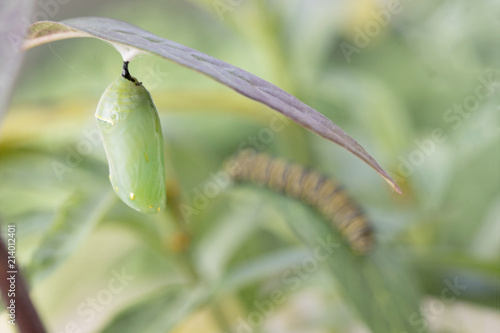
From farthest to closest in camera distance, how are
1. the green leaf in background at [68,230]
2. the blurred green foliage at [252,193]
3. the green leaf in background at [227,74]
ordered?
the blurred green foliage at [252,193]
the green leaf in background at [68,230]
the green leaf in background at [227,74]

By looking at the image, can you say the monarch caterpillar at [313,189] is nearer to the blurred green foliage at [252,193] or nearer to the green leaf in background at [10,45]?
the blurred green foliage at [252,193]

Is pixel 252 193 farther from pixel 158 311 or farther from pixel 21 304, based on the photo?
pixel 21 304

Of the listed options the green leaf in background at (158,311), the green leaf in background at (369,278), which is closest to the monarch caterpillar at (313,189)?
the green leaf in background at (369,278)

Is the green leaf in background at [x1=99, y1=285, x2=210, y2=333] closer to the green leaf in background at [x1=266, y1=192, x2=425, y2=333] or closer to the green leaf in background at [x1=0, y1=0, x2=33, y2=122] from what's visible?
the green leaf in background at [x1=266, y1=192, x2=425, y2=333]

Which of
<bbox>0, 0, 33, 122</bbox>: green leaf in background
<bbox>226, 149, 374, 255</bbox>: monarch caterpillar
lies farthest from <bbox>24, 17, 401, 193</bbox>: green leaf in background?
<bbox>226, 149, 374, 255</bbox>: monarch caterpillar

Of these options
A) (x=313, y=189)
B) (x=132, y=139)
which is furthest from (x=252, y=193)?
(x=132, y=139)

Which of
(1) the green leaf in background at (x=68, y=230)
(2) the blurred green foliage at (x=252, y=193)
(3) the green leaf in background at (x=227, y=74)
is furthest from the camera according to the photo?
(2) the blurred green foliage at (x=252, y=193)
